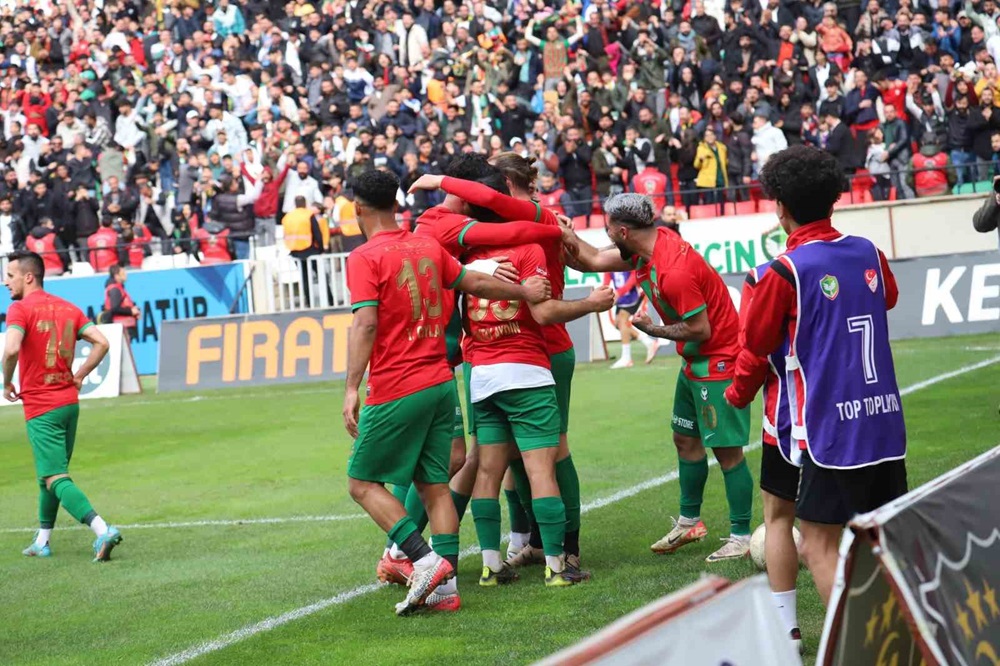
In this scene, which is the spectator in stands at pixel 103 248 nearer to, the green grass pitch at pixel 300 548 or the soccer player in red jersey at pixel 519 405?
the green grass pitch at pixel 300 548

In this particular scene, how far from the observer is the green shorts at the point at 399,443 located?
732 centimetres

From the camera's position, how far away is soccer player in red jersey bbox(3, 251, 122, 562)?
10.2 meters

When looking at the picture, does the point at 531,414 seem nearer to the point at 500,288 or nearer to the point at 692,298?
the point at 500,288

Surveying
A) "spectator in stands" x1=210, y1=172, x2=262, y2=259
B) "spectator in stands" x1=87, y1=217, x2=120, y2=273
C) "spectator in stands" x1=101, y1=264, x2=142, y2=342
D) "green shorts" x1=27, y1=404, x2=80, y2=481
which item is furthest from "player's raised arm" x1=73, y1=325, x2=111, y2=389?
"spectator in stands" x1=87, y1=217, x2=120, y2=273

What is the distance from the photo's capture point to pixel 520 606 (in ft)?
23.8

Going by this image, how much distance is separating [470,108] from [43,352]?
1946cm

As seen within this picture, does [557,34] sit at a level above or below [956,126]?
above

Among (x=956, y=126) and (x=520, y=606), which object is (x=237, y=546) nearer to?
(x=520, y=606)

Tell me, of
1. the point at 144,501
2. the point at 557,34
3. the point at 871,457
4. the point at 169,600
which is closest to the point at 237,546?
the point at 169,600

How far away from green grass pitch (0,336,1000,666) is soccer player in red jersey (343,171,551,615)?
45cm

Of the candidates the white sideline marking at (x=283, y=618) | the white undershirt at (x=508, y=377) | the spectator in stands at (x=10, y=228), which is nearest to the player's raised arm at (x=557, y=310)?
the white undershirt at (x=508, y=377)

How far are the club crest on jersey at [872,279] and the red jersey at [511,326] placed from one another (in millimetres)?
2551

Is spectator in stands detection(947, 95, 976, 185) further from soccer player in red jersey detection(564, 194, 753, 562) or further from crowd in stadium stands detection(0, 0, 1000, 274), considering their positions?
soccer player in red jersey detection(564, 194, 753, 562)

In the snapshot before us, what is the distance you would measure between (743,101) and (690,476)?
18.8 metres
